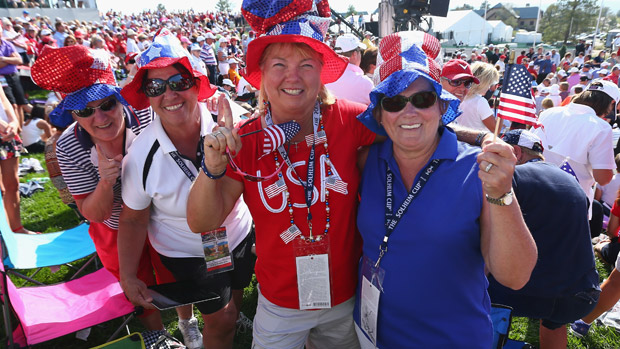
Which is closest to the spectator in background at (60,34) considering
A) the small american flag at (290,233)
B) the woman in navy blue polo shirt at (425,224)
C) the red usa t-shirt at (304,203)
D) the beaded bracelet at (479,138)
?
the red usa t-shirt at (304,203)

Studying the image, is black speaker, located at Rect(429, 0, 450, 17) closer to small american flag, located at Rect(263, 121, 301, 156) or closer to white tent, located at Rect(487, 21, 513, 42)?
small american flag, located at Rect(263, 121, 301, 156)

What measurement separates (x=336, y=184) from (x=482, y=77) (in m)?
3.22

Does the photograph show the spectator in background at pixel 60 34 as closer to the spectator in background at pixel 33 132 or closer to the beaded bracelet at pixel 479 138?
the spectator in background at pixel 33 132

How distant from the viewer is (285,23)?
1.68 meters

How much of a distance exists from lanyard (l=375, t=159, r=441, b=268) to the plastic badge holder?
3.61ft

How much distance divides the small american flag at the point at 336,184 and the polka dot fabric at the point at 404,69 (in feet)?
0.96

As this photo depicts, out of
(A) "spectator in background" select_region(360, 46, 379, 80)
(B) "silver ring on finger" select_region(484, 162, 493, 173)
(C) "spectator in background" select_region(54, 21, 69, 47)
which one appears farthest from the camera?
(C) "spectator in background" select_region(54, 21, 69, 47)

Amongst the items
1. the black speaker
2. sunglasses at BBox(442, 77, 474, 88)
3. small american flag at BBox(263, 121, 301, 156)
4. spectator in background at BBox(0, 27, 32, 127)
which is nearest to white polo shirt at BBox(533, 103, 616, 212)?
sunglasses at BBox(442, 77, 474, 88)

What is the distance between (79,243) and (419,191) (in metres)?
3.81

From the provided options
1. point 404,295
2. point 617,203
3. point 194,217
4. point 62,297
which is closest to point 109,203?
point 194,217

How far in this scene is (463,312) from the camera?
1617mm

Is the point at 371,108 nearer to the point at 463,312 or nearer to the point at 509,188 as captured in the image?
the point at 509,188

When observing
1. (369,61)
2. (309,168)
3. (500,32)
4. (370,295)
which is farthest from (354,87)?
(500,32)

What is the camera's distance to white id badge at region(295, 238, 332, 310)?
72.0 inches
